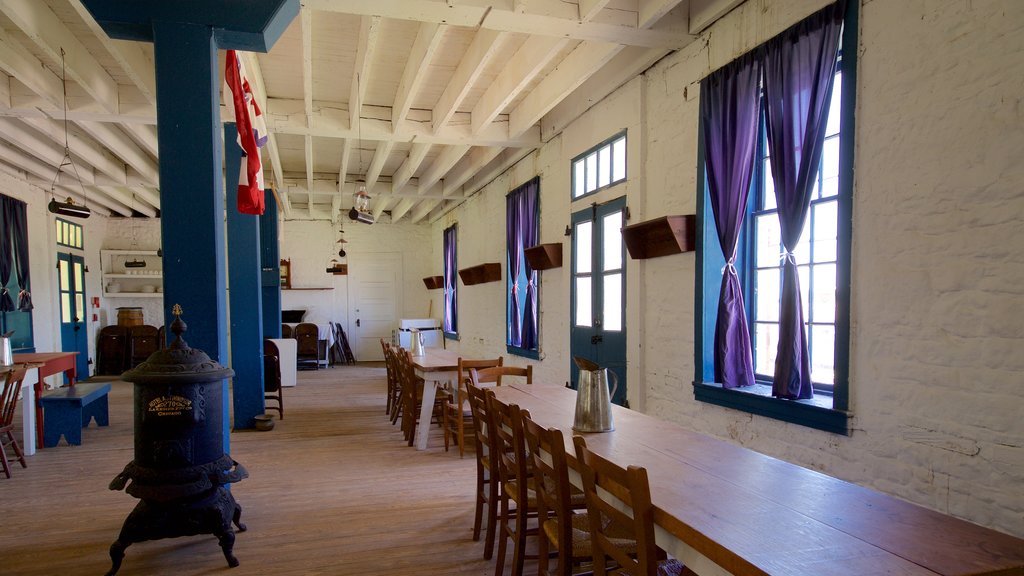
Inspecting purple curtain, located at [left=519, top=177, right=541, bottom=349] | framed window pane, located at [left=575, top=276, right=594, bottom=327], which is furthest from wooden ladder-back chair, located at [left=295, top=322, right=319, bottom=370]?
framed window pane, located at [left=575, top=276, right=594, bottom=327]

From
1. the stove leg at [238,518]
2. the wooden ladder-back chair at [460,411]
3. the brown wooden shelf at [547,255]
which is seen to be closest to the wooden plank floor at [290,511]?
the stove leg at [238,518]

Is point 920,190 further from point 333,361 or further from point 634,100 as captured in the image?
point 333,361

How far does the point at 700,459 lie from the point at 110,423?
7398 millimetres

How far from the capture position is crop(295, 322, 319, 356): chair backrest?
1247 centimetres

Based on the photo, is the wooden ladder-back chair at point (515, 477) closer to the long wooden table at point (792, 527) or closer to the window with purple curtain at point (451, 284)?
the long wooden table at point (792, 527)

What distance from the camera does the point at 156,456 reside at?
2988 millimetres

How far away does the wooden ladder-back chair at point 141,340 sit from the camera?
38.5 ft

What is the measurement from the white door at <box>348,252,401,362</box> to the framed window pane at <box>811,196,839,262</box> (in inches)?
477

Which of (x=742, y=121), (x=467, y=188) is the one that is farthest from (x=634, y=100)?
(x=467, y=188)

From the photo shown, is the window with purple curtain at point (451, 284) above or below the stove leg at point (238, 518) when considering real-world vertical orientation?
above

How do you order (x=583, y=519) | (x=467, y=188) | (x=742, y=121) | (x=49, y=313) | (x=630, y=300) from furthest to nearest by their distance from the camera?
(x=467, y=188)
(x=49, y=313)
(x=630, y=300)
(x=742, y=121)
(x=583, y=519)

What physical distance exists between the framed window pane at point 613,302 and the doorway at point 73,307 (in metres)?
9.99

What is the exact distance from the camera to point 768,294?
12.9ft

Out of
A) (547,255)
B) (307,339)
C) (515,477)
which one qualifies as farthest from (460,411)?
(307,339)
